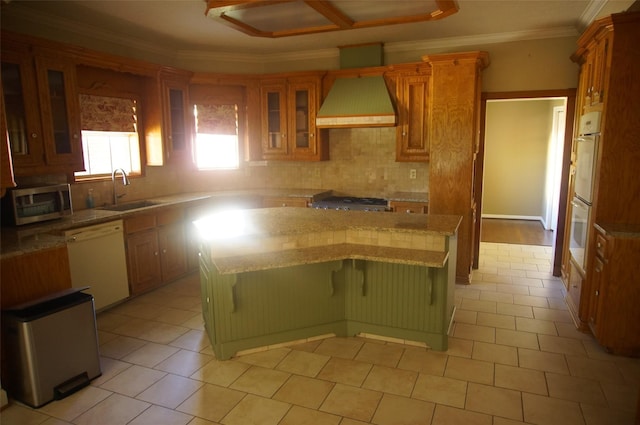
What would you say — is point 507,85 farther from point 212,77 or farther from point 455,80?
point 212,77

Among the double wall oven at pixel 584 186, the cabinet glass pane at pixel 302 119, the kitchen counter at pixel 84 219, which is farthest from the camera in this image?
the cabinet glass pane at pixel 302 119

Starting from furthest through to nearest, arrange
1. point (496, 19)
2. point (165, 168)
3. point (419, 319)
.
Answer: point (165, 168) → point (496, 19) → point (419, 319)

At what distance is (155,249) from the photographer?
4520 mm

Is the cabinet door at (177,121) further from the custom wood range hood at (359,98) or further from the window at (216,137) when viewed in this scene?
the custom wood range hood at (359,98)

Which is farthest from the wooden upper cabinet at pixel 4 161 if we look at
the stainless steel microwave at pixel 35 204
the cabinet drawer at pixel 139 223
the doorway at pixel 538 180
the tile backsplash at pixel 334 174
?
the doorway at pixel 538 180

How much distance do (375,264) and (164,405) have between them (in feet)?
5.70

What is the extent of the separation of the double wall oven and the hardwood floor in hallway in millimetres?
2692

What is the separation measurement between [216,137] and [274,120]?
87 centimetres

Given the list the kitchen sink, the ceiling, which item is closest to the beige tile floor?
the kitchen sink

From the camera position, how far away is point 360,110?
5090 mm

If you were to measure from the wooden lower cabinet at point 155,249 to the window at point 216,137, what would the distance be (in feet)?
3.94

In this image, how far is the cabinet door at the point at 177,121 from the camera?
5.04m

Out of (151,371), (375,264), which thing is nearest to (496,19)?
(375,264)

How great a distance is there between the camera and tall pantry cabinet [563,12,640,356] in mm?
2986
